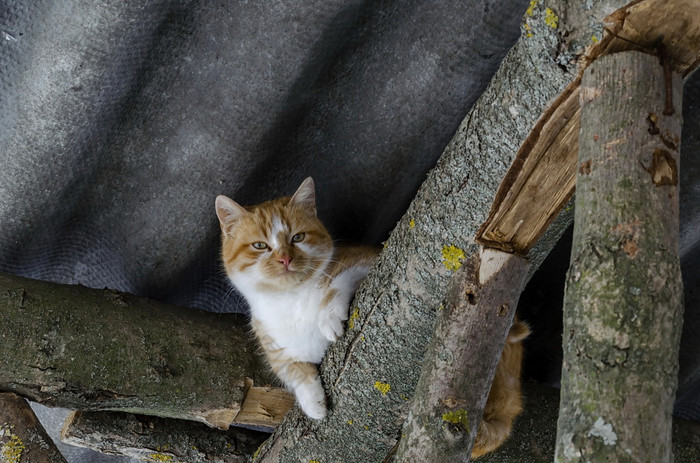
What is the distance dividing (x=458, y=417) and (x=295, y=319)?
2.49ft

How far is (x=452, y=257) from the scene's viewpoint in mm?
1431

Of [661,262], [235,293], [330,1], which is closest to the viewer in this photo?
[661,262]

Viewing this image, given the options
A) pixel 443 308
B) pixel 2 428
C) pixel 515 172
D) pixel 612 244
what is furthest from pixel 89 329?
pixel 612 244

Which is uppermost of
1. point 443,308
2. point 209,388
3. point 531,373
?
point 443,308

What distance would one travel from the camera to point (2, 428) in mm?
1797

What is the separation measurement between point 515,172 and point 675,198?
13.3 inches

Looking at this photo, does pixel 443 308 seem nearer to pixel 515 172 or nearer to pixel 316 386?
pixel 515 172

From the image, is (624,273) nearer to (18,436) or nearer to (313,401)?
A: (313,401)

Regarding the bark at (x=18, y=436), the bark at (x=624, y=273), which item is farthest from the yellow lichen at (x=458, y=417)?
the bark at (x=18, y=436)

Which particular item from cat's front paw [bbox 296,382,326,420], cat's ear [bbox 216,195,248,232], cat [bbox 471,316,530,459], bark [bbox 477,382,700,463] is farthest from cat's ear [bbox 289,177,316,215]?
bark [bbox 477,382,700,463]

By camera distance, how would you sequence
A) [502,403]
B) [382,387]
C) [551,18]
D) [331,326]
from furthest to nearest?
[502,403]
[331,326]
[382,387]
[551,18]

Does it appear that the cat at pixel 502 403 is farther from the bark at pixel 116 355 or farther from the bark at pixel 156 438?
the bark at pixel 156 438

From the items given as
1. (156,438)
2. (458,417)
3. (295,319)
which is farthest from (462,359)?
(156,438)

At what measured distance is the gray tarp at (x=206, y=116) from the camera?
1.72m
